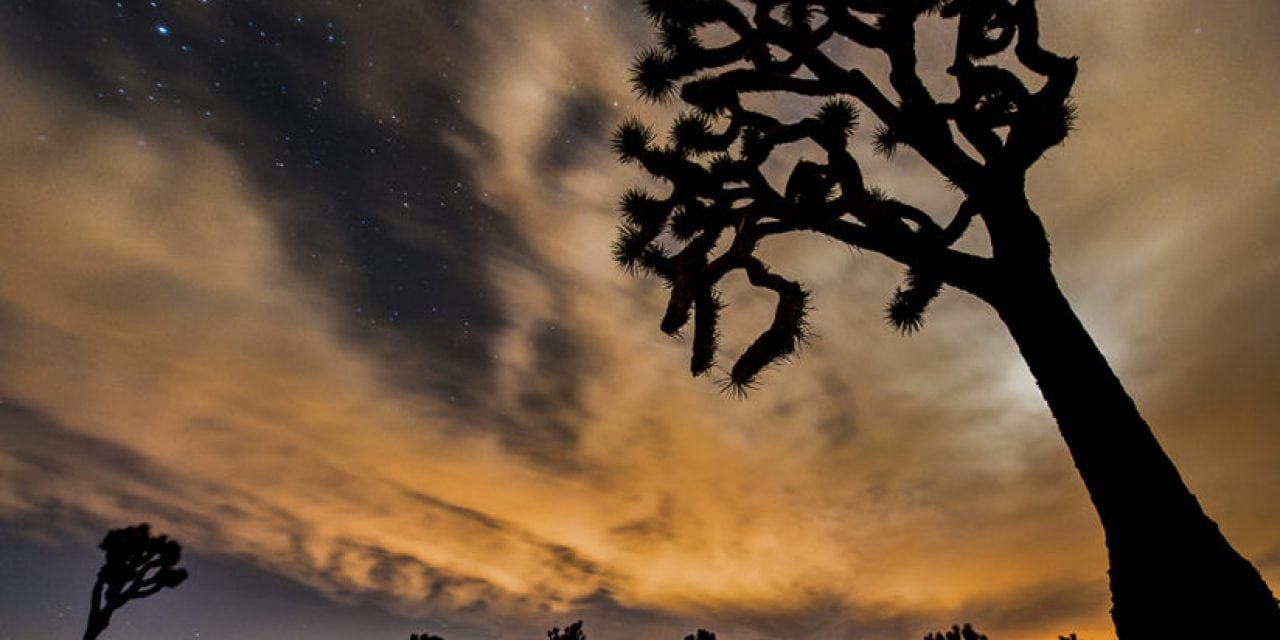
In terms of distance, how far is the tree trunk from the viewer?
9.75ft

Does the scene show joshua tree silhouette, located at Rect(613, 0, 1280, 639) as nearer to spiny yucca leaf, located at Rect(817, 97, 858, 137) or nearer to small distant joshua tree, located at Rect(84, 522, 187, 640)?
spiny yucca leaf, located at Rect(817, 97, 858, 137)

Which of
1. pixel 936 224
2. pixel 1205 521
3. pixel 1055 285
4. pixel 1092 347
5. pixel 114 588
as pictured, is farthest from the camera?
pixel 114 588

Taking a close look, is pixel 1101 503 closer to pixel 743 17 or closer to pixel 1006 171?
pixel 1006 171

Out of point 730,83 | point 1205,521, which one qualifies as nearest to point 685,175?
point 730,83

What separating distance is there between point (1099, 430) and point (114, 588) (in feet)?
64.9

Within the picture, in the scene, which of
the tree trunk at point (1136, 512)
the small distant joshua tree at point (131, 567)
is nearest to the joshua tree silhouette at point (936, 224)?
the tree trunk at point (1136, 512)

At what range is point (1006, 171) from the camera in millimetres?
4570

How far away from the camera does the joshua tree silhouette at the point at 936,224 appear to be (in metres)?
3.18

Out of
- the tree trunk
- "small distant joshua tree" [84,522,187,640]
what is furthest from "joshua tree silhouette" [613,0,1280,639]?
"small distant joshua tree" [84,522,187,640]

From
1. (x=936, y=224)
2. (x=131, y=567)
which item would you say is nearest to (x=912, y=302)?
(x=936, y=224)

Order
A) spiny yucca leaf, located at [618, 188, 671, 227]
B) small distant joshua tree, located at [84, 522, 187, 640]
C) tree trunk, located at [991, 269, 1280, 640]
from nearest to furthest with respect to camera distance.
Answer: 1. tree trunk, located at [991, 269, 1280, 640]
2. spiny yucca leaf, located at [618, 188, 671, 227]
3. small distant joshua tree, located at [84, 522, 187, 640]

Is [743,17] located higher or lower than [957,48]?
higher

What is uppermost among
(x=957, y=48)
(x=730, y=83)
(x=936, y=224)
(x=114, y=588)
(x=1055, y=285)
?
(x=957, y=48)

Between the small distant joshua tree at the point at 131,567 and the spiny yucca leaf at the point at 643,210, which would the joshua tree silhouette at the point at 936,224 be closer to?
the spiny yucca leaf at the point at 643,210
